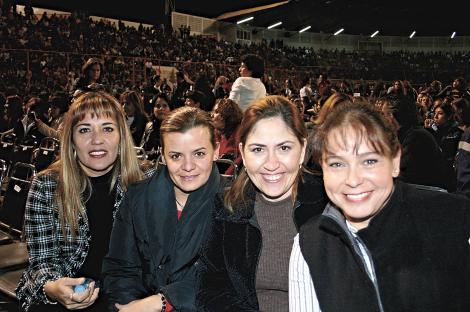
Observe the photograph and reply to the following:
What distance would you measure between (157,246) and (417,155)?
116 inches

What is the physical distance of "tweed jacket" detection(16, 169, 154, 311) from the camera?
2863 millimetres

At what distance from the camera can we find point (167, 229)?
2.63m

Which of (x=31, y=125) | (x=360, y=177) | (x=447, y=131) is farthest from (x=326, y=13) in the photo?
(x=360, y=177)

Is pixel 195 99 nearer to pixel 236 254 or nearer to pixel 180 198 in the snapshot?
Answer: pixel 180 198

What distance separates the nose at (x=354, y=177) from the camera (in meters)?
1.91

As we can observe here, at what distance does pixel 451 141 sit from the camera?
6660 mm

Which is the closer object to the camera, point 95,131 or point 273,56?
point 95,131

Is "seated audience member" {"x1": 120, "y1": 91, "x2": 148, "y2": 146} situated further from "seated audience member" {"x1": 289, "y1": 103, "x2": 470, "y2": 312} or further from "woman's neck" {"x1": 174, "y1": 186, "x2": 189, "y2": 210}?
"seated audience member" {"x1": 289, "y1": 103, "x2": 470, "y2": 312}

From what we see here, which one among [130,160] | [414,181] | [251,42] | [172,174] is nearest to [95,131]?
[130,160]

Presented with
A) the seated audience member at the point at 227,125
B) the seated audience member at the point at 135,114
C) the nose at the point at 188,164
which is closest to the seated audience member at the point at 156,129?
the seated audience member at the point at 135,114

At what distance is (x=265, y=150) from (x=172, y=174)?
1.68ft

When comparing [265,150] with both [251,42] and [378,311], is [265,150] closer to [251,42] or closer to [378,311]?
[378,311]

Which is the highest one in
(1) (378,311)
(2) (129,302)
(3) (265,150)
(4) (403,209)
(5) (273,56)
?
(5) (273,56)

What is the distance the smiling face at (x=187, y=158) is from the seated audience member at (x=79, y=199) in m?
0.46
